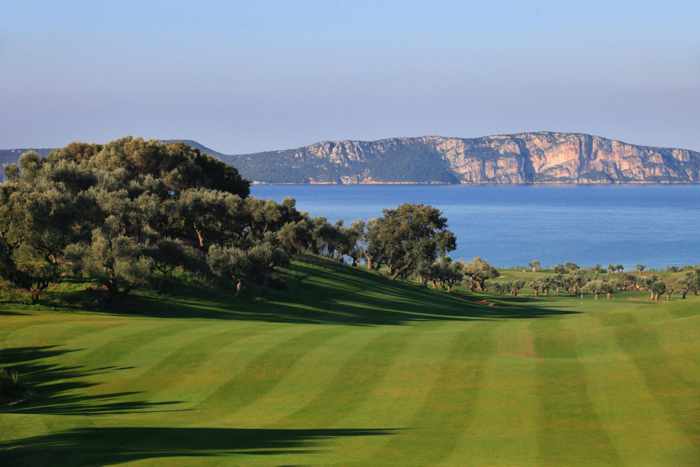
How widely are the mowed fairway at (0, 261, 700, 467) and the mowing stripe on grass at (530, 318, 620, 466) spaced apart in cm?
5

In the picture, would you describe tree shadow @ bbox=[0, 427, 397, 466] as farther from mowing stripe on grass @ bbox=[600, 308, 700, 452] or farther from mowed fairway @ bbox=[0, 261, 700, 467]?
mowing stripe on grass @ bbox=[600, 308, 700, 452]

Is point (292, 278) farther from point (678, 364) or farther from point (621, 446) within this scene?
point (621, 446)

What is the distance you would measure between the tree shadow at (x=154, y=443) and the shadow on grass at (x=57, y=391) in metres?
3.20

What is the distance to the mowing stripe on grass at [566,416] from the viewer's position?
18000 millimetres

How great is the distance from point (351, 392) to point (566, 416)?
589 centimetres

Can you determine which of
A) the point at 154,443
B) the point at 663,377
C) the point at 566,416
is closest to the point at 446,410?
the point at 566,416

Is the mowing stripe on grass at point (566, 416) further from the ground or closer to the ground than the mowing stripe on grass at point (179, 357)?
closer to the ground

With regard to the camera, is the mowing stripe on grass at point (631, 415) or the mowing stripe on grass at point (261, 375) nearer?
the mowing stripe on grass at point (631, 415)

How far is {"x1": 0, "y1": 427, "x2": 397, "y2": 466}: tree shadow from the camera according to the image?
1645 centimetres

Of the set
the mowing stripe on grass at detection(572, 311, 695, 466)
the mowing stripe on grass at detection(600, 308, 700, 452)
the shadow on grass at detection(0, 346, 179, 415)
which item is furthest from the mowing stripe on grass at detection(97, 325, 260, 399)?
the mowing stripe on grass at detection(600, 308, 700, 452)

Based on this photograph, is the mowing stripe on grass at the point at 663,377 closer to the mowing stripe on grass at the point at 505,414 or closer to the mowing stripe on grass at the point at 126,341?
the mowing stripe on grass at the point at 505,414

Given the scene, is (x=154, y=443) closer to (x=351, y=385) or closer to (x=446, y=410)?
(x=446, y=410)

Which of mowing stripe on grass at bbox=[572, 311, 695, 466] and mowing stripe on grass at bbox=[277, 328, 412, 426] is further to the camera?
mowing stripe on grass at bbox=[277, 328, 412, 426]

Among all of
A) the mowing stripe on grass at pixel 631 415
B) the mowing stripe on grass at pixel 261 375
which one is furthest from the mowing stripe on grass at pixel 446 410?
the mowing stripe on grass at pixel 261 375
